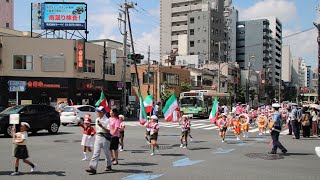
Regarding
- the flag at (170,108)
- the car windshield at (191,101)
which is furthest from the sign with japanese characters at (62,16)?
the flag at (170,108)

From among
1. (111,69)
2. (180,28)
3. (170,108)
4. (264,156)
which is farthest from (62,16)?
(180,28)

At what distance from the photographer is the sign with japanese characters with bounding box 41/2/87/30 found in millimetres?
48031

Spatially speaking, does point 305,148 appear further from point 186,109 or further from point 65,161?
point 186,109

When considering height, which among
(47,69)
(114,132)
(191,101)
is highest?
(47,69)

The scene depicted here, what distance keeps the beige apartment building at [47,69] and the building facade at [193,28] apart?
5337 centimetres

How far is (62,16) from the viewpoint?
48188 millimetres

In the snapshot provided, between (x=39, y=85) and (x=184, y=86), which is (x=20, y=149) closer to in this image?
(x=39, y=85)

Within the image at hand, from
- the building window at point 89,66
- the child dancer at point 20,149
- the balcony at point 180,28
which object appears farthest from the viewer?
the balcony at point 180,28

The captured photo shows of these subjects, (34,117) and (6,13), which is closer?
(34,117)

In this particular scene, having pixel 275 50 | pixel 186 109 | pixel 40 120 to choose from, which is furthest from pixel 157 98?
pixel 275 50

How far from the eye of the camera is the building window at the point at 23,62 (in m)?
43.9

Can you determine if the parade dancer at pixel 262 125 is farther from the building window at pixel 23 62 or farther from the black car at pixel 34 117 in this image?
the building window at pixel 23 62

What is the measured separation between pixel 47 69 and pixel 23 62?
8.44ft

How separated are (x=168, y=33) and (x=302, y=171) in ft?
349
